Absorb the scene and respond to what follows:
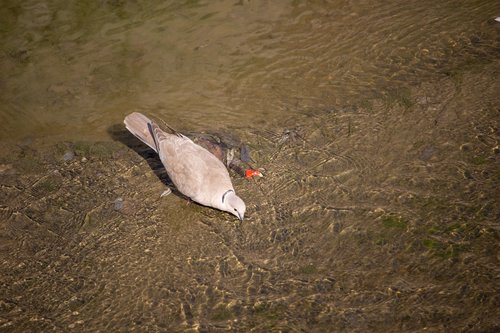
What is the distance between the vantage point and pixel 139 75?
27.6 feet

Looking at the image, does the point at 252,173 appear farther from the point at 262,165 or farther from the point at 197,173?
the point at 197,173

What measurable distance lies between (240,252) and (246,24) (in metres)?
5.08

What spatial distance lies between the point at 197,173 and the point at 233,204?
0.66 meters

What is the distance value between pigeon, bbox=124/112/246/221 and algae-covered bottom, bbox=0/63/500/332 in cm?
31

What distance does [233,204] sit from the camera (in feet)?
18.4

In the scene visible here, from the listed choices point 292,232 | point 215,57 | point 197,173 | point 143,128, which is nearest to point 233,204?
point 197,173

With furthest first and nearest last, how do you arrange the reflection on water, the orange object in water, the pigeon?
the reflection on water → the orange object in water → the pigeon

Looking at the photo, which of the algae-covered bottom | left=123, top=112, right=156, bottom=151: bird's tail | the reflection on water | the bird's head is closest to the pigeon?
the bird's head

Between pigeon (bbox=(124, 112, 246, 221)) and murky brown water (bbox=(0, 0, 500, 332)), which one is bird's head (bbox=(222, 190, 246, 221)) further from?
murky brown water (bbox=(0, 0, 500, 332))

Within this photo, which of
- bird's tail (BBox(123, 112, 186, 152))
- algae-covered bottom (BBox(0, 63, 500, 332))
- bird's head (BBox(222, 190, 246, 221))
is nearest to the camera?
algae-covered bottom (BBox(0, 63, 500, 332))

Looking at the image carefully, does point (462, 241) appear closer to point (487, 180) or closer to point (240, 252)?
point (487, 180)

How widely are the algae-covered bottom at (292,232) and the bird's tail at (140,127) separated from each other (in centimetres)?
39

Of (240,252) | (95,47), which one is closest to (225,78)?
(95,47)

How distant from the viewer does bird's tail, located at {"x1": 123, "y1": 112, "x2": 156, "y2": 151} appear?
266 inches
